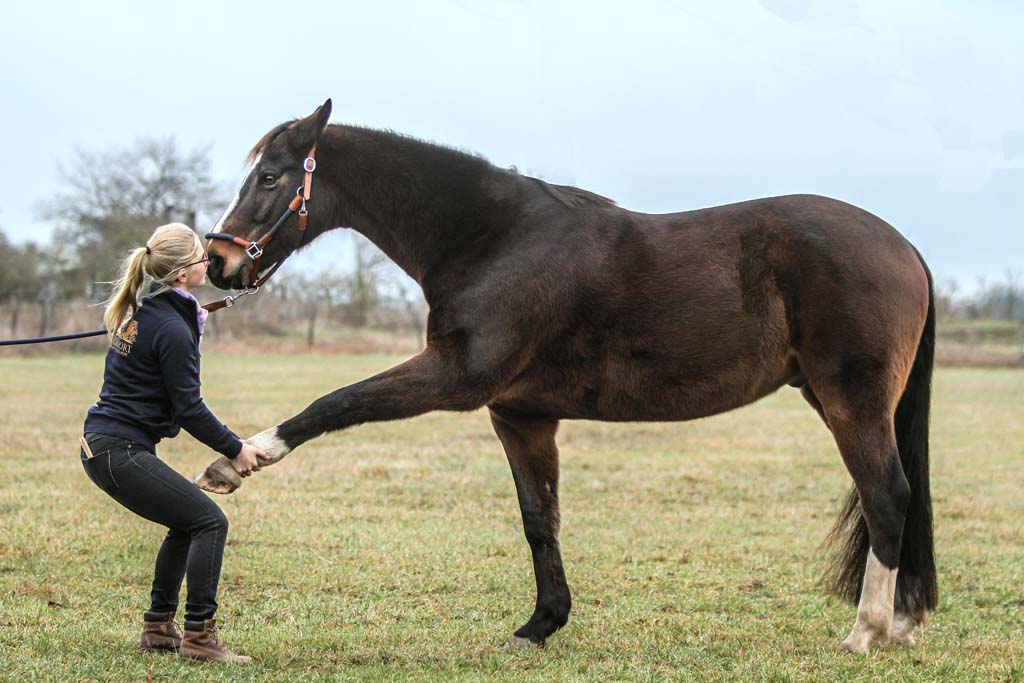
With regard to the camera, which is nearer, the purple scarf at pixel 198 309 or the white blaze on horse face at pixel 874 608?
the purple scarf at pixel 198 309

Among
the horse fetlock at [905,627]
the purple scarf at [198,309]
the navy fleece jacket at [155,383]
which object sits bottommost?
the horse fetlock at [905,627]

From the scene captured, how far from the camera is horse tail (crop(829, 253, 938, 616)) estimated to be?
5320 mm

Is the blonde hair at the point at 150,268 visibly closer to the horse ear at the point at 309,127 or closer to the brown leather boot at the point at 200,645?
the horse ear at the point at 309,127

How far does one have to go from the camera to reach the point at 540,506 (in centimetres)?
528

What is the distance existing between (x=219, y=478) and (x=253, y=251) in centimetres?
113

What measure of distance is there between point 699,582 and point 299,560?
9.40 ft

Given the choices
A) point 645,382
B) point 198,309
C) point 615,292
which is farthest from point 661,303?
point 198,309

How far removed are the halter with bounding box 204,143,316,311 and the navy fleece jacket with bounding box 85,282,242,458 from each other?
38 centimetres

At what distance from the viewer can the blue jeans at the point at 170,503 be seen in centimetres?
433

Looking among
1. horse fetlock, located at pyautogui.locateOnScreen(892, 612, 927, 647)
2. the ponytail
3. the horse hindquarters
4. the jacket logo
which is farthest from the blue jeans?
horse fetlock, located at pyautogui.locateOnScreen(892, 612, 927, 647)

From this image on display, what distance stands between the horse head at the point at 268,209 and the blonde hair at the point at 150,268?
0.21 meters

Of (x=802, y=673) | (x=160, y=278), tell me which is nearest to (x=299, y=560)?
(x=160, y=278)

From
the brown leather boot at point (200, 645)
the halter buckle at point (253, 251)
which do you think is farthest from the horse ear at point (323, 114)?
the brown leather boot at point (200, 645)

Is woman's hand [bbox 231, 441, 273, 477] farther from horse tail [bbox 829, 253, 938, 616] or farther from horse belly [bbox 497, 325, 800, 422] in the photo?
horse tail [bbox 829, 253, 938, 616]
